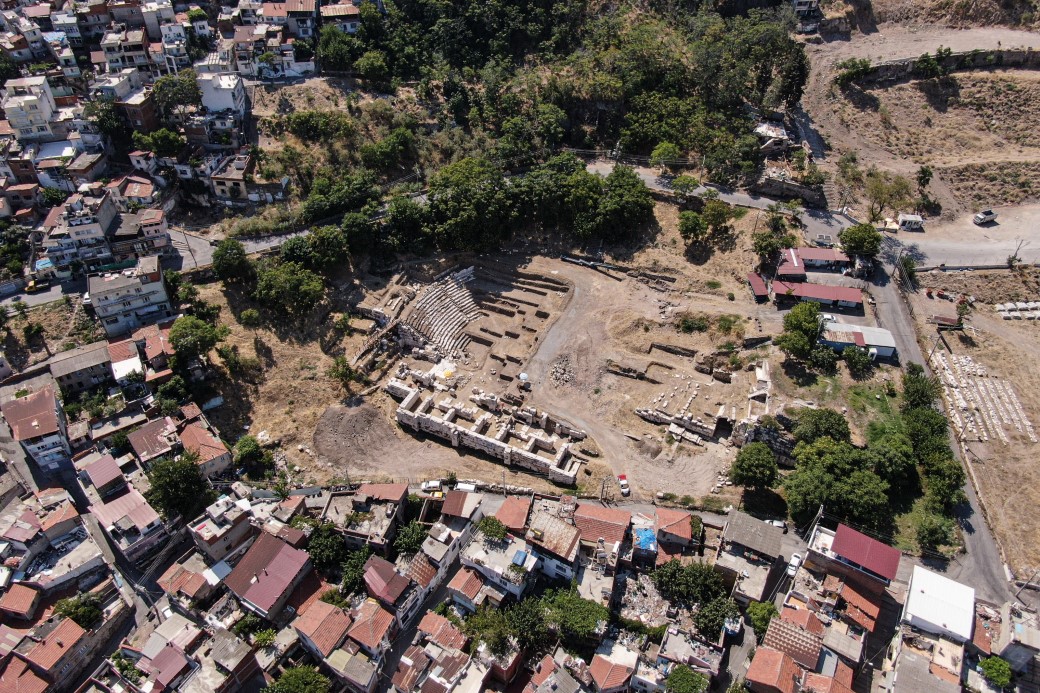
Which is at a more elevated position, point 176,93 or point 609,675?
point 176,93

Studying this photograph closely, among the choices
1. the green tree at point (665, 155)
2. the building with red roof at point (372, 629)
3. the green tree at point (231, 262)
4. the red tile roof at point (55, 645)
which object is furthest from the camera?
the green tree at point (665, 155)

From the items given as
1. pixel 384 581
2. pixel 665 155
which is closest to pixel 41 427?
pixel 384 581

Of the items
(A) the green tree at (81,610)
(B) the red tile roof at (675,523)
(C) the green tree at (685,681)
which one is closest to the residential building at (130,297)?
(A) the green tree at (81,610)

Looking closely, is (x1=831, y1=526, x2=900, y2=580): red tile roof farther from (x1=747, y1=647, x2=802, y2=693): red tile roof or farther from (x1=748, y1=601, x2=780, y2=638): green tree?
(x1=747, y1=647, x2=802, y2=693): red tile roof

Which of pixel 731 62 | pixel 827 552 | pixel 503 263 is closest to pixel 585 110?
pixel 731 62

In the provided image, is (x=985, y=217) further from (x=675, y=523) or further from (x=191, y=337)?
(x=191, y=337)

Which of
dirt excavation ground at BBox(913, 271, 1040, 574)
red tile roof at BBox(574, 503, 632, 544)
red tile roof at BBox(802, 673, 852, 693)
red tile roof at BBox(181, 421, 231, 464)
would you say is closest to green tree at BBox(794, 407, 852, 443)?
dirt excavation ground at BBox(913, 271, 1040, 574)

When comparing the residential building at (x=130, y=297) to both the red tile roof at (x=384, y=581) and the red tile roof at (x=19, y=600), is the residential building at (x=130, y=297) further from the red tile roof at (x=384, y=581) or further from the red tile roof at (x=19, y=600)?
the red tile roof at (x=384, y=581)
